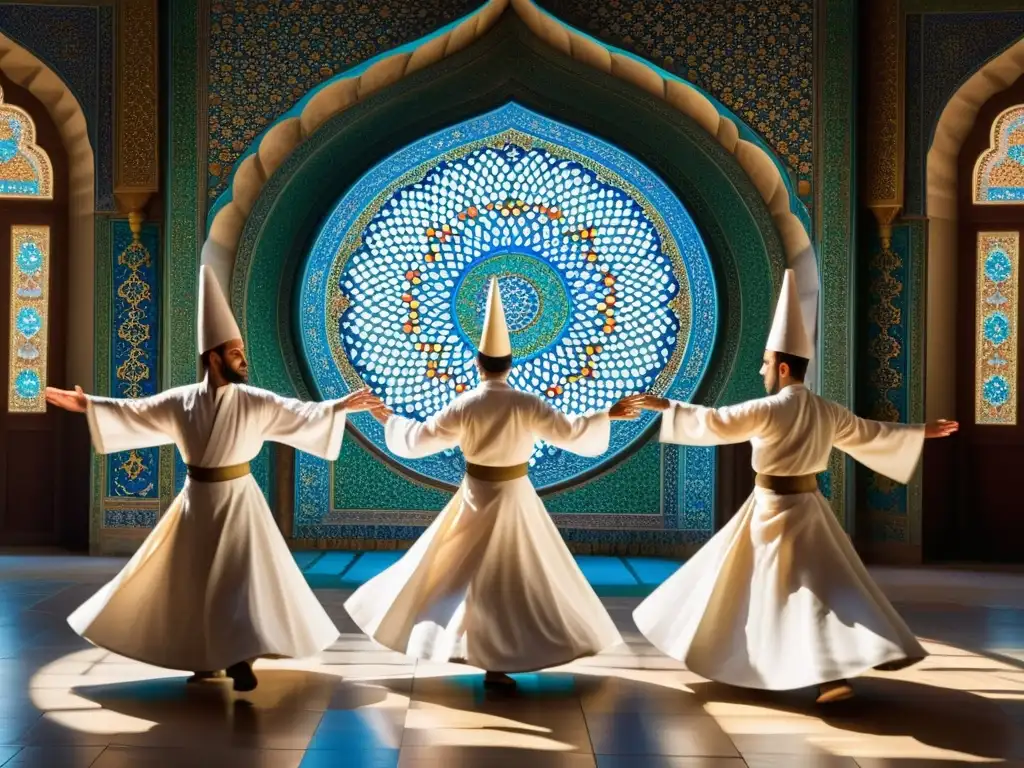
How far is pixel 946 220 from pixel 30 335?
14.8ft

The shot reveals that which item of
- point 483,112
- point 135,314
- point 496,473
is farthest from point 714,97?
point 135,314

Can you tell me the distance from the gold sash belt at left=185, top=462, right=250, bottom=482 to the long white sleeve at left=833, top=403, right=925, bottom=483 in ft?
5.91

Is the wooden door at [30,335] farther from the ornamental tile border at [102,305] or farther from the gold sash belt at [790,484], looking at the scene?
the gold sash belt at [790,484]

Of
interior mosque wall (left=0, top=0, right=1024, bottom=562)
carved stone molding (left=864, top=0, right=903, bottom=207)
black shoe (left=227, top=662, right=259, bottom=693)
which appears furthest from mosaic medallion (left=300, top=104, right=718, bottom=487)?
black shoe (left=227, top=662, right=259, bottom=693)

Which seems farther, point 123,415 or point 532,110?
point 532,110

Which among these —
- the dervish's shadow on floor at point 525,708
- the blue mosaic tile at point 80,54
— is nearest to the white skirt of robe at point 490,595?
the dervish's shadow on floor at point 525,708

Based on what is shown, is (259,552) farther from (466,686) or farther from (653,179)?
(653,179)

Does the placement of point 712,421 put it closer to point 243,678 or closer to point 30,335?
point 243,678

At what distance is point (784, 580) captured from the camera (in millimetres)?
3680

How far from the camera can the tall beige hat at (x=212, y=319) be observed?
387 cm

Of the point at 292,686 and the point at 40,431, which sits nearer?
the point at 292,686

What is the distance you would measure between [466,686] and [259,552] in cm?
72

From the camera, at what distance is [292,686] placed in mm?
3770

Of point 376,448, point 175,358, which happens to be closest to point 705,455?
point 376,448
